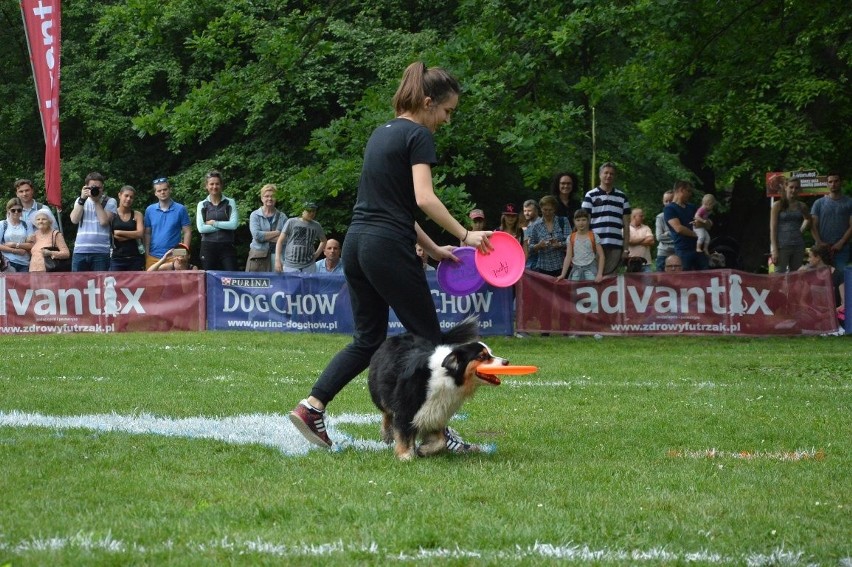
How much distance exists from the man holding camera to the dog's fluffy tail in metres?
12.1

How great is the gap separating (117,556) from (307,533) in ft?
2.53

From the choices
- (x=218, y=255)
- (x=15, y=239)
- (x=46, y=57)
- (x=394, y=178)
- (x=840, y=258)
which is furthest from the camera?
(x=46, y=57)

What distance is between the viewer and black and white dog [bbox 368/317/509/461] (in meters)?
6.46

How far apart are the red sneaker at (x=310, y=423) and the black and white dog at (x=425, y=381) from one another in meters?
0.37

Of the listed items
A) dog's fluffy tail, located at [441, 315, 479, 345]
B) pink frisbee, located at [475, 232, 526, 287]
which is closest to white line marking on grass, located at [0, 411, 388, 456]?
dog's fluffy tail, located at [441, 315, 479, 345]

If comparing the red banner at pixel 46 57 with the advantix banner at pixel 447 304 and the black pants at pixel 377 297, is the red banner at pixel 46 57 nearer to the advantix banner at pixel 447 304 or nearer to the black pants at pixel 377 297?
the advantix banner at pixel 447 304

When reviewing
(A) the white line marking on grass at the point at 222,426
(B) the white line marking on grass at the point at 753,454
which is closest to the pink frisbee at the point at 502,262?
(A) the white line marking on grass at the point at 222,426

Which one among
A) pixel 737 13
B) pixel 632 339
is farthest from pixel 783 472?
pixel 737 13

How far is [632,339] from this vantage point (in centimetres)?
1738

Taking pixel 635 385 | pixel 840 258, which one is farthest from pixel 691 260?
pixel 635 385

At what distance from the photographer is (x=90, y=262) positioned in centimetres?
1862

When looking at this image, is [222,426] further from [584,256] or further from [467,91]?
[584,256]

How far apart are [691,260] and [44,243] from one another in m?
9.94

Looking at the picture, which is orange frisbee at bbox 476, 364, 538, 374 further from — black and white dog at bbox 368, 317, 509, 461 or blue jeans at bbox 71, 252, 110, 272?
blue jeans at bbox 71, 252, 110, 272
